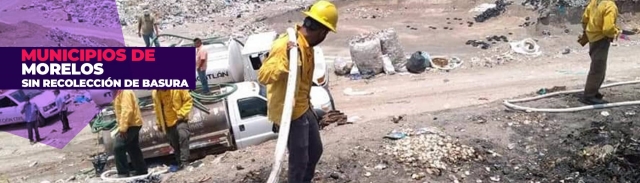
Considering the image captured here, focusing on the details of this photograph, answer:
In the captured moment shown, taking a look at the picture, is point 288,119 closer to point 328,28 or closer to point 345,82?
point 328,28

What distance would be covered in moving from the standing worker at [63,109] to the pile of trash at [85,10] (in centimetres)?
1277

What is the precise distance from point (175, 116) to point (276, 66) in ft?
15.6

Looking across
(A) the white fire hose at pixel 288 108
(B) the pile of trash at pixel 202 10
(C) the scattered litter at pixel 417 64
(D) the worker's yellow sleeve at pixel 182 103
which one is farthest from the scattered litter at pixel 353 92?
(B) the pile of trash at pixel 202 10

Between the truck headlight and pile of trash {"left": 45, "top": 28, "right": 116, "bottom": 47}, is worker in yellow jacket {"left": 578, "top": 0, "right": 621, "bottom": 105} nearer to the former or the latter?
the truck headlight

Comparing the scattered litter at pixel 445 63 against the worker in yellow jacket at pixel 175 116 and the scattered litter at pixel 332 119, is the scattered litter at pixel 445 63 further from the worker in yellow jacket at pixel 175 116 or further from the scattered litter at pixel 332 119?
the worker in yellow jacket at pixel 175 116

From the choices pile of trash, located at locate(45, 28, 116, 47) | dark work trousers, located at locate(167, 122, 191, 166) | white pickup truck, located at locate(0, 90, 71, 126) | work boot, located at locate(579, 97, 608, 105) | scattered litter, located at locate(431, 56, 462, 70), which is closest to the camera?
work boot, located at locate(579, 97, 608, 105)

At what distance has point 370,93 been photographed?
15945mm

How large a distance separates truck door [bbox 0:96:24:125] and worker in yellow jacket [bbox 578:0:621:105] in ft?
44.0

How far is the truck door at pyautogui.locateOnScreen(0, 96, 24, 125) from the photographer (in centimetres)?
1667

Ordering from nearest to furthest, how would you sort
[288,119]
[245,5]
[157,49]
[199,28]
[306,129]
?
[288,119], [306,129], [157,49], [199,28], [245,5]

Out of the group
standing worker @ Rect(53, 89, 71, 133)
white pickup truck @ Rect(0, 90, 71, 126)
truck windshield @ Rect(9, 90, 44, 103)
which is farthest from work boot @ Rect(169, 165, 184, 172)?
truck windshield @ Rect(9, 90, 44, 103)

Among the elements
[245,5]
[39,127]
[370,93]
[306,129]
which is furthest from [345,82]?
[245,5]

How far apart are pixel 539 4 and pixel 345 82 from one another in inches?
363

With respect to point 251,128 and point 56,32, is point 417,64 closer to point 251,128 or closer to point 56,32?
point 251,128
